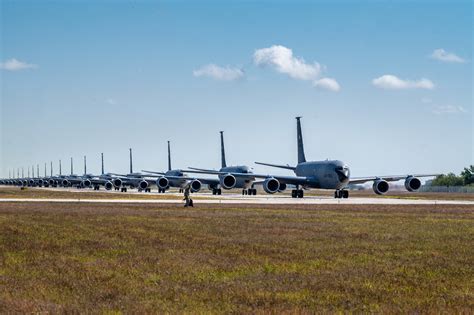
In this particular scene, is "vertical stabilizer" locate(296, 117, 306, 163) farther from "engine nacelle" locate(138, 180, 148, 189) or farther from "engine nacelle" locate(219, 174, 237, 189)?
"engine nacelle" locate(138, 180, 148, 189)

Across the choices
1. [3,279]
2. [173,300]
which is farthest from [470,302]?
[3,279]

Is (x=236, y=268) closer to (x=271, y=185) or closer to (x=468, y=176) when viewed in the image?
(x=271, y=185)

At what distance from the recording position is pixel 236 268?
53.1 ft

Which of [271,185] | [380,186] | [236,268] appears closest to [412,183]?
[380,186]

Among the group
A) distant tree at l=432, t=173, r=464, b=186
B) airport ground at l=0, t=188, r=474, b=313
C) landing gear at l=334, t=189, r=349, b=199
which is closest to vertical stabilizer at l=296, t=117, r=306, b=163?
landing gear at l=334, t=189, r=349, b=199

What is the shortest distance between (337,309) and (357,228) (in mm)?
16408

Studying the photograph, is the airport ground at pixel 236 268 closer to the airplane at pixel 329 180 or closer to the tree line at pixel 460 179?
the airplane at pixel 329 180

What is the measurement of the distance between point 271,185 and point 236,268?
5619 cm

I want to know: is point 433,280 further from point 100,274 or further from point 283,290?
point 100,274

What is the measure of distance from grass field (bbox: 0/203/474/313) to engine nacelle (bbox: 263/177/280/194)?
43.2 metres

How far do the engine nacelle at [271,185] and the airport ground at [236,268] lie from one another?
142 ft

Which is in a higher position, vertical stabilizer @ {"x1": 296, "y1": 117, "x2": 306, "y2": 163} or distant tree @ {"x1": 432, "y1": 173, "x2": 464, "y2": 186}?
vertical stabilizer @ {"x1": 296, "y1": 117, "x2": 306, "y2": 163}

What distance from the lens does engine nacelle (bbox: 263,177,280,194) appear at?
7188cm

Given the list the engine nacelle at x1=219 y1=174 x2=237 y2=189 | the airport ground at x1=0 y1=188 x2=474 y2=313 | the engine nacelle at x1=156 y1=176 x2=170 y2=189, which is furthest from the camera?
→ the engine nacelle at x1=156 y1=176 x2=170 y2=189
